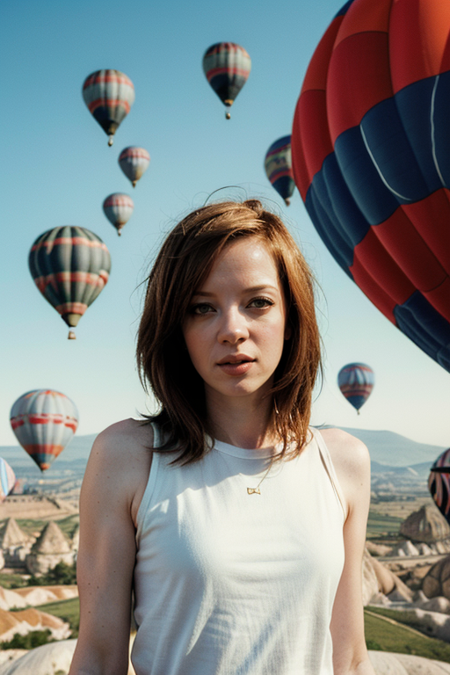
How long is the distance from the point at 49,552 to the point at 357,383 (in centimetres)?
2378

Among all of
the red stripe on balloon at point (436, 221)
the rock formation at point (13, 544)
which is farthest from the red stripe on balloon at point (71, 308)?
the rock formation at point (13, 544)

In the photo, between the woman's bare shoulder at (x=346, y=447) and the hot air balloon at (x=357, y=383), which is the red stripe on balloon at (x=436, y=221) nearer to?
the woman's bare shoulder at (x=346, y=447)

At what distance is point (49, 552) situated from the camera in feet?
131

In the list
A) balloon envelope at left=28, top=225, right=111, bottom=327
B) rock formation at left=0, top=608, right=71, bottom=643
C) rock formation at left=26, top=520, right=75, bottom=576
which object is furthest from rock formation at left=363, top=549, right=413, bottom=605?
rock formation at left=26, top=520, right=75, bottom=576

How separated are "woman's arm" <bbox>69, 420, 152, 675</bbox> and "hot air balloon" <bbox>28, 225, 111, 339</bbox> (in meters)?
23.1

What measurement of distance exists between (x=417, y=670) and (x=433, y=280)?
7576mm

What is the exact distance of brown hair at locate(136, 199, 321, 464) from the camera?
1.41 meters

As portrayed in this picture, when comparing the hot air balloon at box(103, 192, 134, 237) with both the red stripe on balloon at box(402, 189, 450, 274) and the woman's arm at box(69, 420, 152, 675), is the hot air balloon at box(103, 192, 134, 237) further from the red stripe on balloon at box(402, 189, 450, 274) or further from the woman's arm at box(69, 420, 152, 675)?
the woman's arm at box(69, 420, 152, 675)

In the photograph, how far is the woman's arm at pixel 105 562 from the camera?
1.25 m

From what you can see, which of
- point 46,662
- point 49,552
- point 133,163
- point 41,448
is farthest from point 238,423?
point 49,552

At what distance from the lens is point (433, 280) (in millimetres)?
7883

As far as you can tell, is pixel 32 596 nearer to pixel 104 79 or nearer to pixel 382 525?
pixel 104 79

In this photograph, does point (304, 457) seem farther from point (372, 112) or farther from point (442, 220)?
point (372, 112)

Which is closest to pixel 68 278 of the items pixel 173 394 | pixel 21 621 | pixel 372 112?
pixel 21 621
